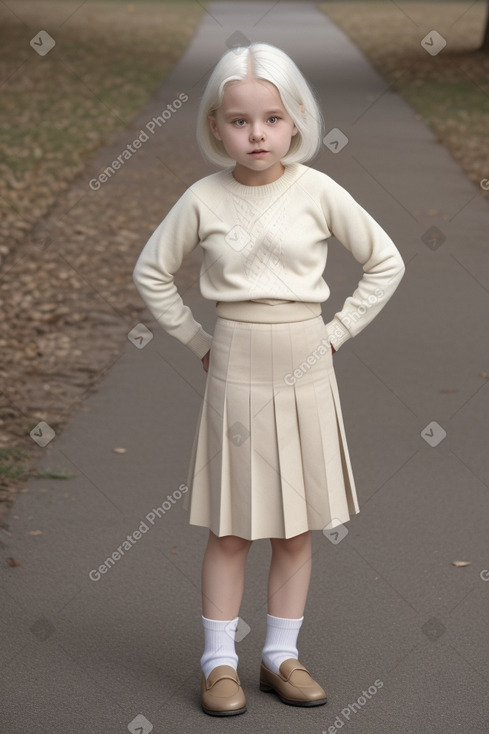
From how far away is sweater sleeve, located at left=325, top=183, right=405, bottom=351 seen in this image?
3514 millimetres

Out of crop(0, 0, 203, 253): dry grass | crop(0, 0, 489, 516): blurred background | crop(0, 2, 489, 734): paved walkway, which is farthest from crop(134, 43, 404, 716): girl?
crop(0, 0, 203, 253): dry grass

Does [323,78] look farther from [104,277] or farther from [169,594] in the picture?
[169,594]

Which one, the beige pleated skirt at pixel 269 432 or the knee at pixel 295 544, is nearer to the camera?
the beige pleated skirt at pixel 269 432

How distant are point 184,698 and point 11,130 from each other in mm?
12283

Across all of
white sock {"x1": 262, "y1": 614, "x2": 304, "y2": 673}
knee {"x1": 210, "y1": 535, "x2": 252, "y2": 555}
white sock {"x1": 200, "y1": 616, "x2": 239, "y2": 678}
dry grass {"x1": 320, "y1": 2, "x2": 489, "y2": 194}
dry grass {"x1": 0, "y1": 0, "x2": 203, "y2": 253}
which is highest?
dry grass {"x1": 320, "y1": 2, "x2": 489, "y2": 194}

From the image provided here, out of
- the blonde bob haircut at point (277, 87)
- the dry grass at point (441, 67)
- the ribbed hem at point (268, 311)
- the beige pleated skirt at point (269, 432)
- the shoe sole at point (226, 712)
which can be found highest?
the dry grass at point (441, 67)

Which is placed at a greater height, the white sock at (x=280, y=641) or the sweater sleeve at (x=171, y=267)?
the sweater sleeve at (x=171, y=267)

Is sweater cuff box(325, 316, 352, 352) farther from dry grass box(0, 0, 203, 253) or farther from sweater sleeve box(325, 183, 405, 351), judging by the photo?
dry grass box(0, 0, 203, 253)

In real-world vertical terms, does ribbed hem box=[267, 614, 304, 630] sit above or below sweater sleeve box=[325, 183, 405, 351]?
below

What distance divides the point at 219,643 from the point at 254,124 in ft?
4.98

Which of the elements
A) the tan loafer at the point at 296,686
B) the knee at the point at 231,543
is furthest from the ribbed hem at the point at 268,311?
the tan loafer at the point at 296,686

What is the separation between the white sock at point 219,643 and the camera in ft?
12.2

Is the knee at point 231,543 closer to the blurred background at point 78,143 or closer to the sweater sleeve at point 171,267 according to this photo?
the sweater sleeve at point 171,267

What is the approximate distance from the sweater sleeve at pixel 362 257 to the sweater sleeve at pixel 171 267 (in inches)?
Result: 15.3
